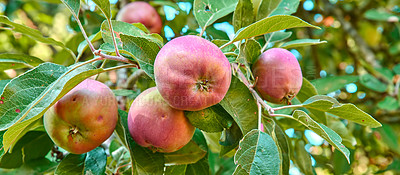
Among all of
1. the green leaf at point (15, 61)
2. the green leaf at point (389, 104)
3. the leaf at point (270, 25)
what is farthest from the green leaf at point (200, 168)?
the green leaf at point (389, 104)

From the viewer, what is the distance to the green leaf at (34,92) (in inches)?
34.1

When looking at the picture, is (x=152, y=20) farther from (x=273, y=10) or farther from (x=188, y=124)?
(x=188, y=124)

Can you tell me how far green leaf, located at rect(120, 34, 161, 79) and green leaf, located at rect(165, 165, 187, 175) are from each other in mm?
479

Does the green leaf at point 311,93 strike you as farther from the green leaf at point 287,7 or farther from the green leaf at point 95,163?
the green leaf at point 95,163

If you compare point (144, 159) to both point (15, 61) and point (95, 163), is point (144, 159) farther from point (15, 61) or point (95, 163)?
point (15, 61)

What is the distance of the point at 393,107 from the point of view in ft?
7.06

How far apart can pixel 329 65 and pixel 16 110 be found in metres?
2.88

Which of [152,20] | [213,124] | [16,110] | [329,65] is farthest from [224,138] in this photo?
[329,65]

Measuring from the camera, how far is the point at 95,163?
3.86ft

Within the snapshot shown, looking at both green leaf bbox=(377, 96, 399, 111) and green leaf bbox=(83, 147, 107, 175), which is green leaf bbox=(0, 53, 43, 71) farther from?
green leaf bbox=(377, 96, 399, 111)

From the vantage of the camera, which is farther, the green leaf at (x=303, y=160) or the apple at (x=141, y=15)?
the apple at (x=141, y=15)

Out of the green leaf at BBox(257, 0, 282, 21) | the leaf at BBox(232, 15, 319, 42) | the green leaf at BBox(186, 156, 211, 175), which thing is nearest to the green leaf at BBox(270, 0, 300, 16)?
the green leaf at BBox(257, 0, 282, 21)

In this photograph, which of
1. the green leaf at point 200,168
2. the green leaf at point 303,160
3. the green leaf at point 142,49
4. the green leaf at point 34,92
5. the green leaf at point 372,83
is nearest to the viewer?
the green leaf at point 34,92

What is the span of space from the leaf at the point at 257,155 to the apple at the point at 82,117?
1.36 ft
